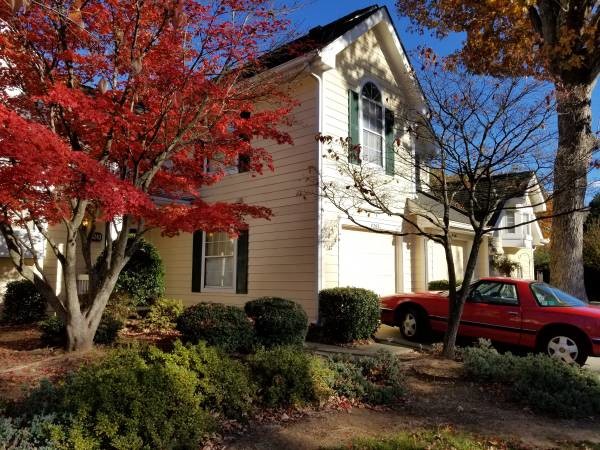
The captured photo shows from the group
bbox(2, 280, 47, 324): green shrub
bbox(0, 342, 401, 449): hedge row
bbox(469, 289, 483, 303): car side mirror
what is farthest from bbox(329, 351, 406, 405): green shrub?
bbox(2, 280, 47, 324): green shrub

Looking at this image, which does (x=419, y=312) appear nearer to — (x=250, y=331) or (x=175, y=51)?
(x=250, y=331)

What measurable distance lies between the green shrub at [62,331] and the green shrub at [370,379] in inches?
156

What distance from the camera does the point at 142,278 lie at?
11.6m

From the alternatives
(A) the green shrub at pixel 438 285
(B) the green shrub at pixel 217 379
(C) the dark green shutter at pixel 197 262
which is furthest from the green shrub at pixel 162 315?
(A) the green shrub at pixel 438 285

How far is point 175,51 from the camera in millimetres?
7441

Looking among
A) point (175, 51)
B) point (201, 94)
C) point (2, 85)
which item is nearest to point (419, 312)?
point (201, 94)

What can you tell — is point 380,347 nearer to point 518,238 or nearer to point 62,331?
point 62,331

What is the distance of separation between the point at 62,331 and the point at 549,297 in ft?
27.8

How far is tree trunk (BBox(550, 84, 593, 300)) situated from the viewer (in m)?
9.73

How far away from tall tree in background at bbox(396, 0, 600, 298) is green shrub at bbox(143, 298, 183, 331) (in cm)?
798

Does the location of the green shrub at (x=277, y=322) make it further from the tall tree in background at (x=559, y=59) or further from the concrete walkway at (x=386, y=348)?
the tall tree in background at (x=559, y=59)

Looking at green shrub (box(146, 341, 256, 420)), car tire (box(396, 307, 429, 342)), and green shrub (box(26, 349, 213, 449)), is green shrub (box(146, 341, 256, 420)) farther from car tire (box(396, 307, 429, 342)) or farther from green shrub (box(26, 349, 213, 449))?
car tire (box(396, 307, 429, 342))

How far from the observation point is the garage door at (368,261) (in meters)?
11.4

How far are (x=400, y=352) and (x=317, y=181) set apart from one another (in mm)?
3895
